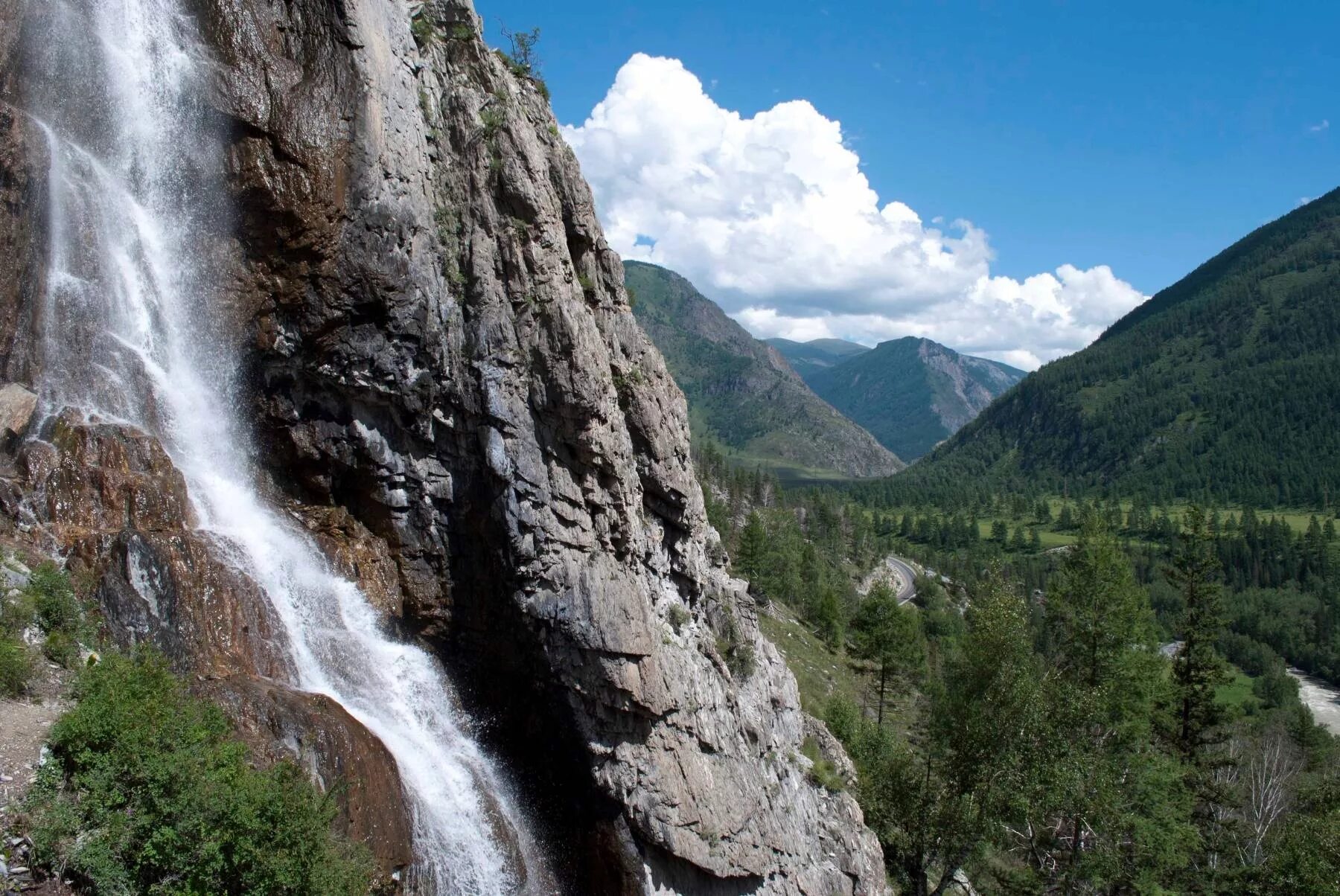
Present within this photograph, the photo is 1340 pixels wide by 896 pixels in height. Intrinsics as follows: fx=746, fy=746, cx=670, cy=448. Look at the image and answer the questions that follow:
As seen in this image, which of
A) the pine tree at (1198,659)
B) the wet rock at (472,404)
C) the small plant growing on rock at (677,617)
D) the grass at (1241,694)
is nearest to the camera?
the wet rock at (472,404)

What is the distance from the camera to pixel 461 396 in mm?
28016

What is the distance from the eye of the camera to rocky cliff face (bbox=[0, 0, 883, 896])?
26.4m

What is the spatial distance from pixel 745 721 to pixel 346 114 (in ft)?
94.6

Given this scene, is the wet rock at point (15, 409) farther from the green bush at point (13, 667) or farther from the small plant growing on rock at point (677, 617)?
the small plant growing on rock at point (677, 617)

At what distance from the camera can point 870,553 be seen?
172 m

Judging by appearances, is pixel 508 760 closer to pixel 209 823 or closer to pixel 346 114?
pixel 209 823

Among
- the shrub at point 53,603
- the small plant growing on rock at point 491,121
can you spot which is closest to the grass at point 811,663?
the small plant growing on rock at point 491,121

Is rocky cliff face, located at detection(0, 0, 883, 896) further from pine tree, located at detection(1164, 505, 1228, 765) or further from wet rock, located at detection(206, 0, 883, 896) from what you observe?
pine tree, located at detection(1164, 505, 1228, 765)

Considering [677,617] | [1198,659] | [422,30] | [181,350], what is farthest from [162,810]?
[1198,659]

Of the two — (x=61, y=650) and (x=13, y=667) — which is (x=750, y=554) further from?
(x=13, y=667)

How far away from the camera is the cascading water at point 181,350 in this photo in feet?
77.5

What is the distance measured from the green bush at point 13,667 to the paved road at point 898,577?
418ft

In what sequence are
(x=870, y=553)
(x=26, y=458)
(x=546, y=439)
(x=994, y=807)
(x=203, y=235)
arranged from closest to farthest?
(x=26, y=458)
(x=203, y=235)
(x=546, y=439)
(x=994, y=807)
(x=870, y=553)

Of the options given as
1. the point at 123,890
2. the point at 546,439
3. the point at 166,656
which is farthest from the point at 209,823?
the point at 546,439
